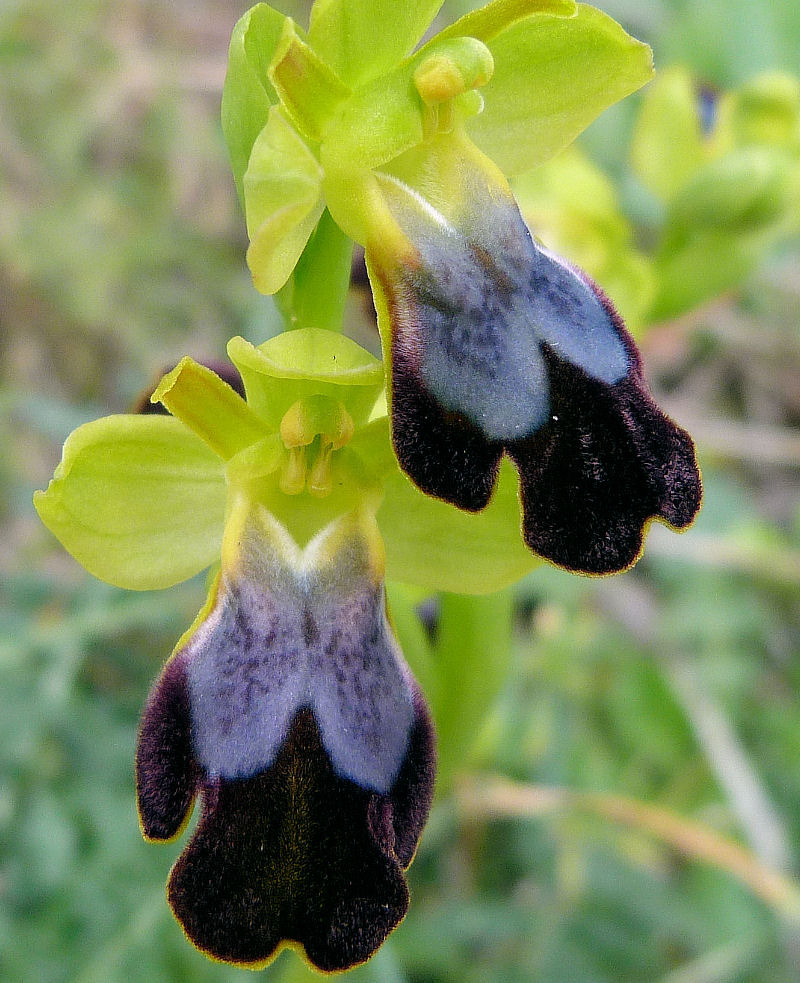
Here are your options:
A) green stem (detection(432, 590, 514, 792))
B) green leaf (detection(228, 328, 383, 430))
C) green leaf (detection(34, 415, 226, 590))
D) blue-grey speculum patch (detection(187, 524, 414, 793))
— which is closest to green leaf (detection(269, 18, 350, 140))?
green leaf (detection(228, 328, 383, 430))

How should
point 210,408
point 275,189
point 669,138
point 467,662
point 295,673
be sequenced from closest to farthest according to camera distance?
point 275,189 → point 295,673 → point 210,408 → point 467,662 → point 669,138

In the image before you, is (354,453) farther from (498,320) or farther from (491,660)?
(491,660)

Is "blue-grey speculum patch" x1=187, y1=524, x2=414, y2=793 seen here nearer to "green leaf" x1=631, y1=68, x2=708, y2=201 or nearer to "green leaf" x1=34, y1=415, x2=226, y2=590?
"green leaf" x1=34, y1=415, x2=226, y2=590

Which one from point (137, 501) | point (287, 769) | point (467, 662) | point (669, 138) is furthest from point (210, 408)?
point (669, 138)

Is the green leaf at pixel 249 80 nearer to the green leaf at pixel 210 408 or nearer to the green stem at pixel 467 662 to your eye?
the green leaf at pixel 210 408

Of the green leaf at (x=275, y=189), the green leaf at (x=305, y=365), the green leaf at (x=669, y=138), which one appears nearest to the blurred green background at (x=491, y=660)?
the green leaf at (x=669, y=138)

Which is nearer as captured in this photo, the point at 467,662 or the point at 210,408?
the point at 210,408
